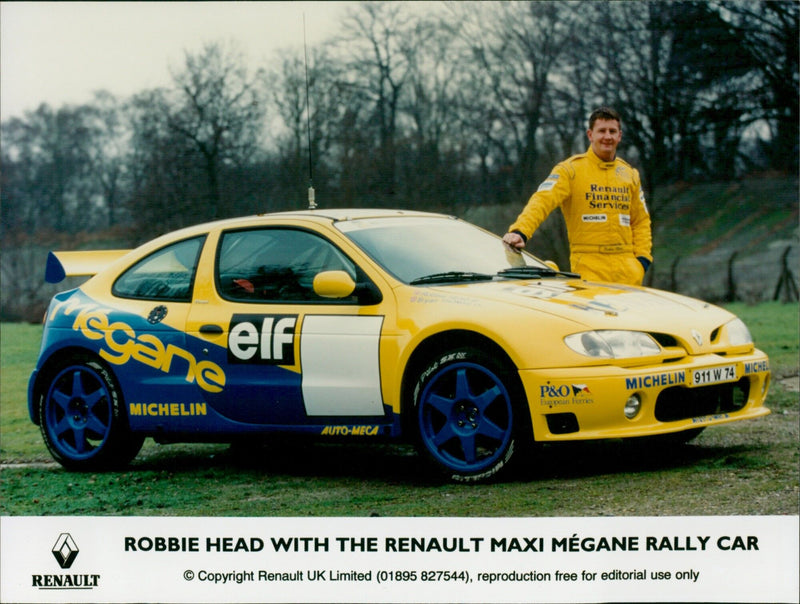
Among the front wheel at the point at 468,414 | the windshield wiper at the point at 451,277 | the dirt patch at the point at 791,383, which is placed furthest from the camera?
the dirt patch at the point at 791,383

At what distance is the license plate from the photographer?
5.44 metres

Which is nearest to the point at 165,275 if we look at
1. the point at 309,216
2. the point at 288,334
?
the point at 309,216

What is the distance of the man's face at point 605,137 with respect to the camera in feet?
22.7

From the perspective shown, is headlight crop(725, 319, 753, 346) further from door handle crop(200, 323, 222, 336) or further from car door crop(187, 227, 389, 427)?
door handle crop(200, 323, 222, 336)

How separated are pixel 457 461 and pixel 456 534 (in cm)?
61

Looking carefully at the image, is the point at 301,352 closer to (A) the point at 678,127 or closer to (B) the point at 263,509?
(B) the point at 263,509

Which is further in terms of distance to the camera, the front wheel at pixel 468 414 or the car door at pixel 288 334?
the car door at pixel 288 334

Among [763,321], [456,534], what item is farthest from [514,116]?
[456,534]

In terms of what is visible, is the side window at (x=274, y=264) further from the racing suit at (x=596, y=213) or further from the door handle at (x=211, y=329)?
the racing suit at (x=596, y=213)

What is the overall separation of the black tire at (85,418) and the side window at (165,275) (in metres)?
0.42

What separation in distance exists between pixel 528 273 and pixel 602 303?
0.63m

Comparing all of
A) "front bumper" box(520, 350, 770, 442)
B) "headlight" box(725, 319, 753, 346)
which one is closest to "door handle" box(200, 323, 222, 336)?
"front bumper" box(520, 350, 770, 442)

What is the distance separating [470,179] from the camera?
8352 millimetres

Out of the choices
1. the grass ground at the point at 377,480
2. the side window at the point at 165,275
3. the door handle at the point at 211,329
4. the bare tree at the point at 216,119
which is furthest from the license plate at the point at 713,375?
the bare tree at the point at 216,119
